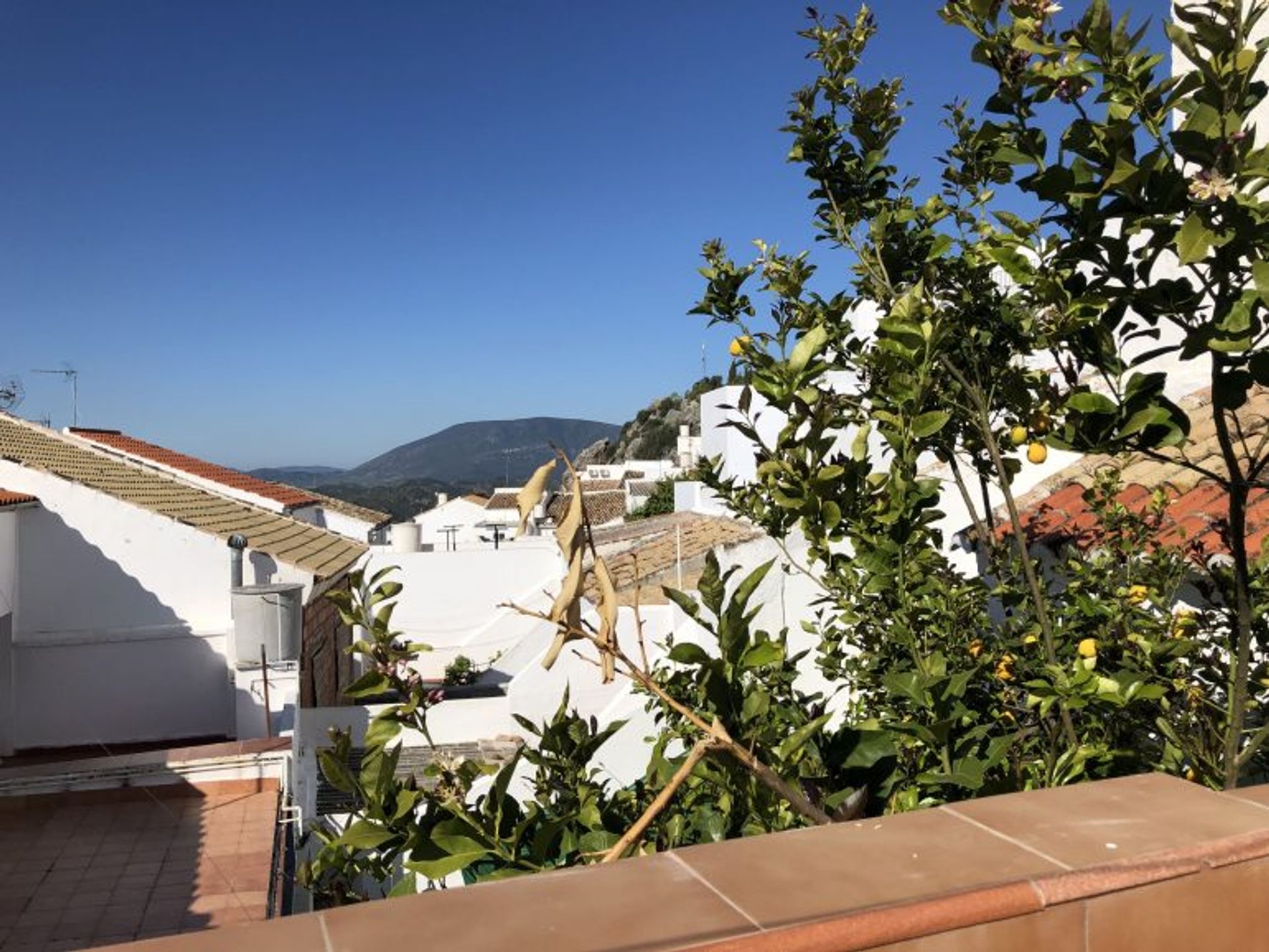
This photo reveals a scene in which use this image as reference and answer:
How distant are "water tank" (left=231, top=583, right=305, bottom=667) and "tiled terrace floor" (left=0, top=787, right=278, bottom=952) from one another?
61.2 inches

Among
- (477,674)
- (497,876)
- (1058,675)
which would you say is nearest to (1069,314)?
(1058,675)

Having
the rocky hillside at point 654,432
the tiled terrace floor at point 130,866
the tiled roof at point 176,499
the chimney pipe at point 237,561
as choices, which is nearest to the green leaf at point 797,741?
the tiled terrace floor at point 130,866

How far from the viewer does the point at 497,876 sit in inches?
67.8

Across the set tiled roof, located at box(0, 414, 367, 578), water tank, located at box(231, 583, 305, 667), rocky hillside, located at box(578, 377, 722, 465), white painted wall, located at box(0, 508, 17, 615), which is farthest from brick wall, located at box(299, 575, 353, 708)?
rocky hillside, located at box(578, 377, 722, 465)

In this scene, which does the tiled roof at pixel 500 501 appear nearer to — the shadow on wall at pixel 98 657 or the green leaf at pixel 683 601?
the shadow on wall at pixel 98 657

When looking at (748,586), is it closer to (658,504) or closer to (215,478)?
(215,478)

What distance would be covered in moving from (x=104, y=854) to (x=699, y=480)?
7434 mm

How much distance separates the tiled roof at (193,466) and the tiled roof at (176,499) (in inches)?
85.0

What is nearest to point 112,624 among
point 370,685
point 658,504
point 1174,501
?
point 370,685

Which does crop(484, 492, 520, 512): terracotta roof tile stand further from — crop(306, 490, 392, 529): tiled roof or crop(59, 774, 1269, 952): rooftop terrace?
crop(59, 774, 1269, 952): rooftop terrace

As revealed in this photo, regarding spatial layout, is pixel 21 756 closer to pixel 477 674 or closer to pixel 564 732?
pixel 477 674

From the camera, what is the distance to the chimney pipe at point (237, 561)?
1136cm

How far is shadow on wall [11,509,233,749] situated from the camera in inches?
441

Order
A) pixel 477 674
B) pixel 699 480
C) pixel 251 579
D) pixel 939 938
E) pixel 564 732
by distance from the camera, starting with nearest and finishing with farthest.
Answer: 1. pixel 939 938
2. pixel 564 732
3. pixel 699 480
4. pixel 251 579
5. pixel 477 674
